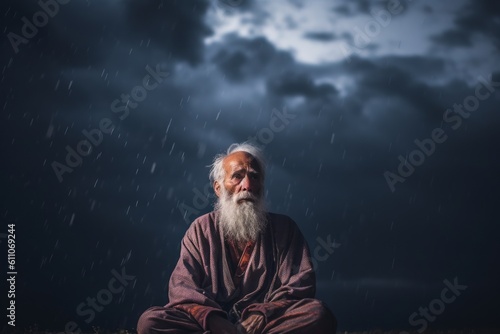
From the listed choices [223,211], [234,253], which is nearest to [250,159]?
[223,211]

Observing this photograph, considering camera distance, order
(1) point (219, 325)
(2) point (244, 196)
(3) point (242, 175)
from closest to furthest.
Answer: (1) point (219, 325) → (2) point (244, 196) → (3) point (242, 175)

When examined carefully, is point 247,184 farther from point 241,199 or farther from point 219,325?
point 219,325

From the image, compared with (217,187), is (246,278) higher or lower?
lower

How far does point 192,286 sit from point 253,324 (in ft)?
3.07

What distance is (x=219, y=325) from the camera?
5934mm

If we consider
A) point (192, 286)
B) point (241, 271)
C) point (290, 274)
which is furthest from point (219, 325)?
point (290, 274)

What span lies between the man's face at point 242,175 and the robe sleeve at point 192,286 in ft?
2.51

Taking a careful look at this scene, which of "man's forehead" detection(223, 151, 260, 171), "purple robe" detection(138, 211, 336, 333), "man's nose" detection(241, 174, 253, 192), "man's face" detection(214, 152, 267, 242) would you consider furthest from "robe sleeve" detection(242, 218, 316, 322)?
"man's forehead" detection(223, 151, 260, 171)

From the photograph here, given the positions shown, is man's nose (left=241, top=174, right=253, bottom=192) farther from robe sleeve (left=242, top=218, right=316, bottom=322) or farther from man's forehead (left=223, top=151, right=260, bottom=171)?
robe sleeve (left=242, top=218, right=316, bottom=322)

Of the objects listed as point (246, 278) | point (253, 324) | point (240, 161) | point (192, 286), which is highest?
point (240, 161)

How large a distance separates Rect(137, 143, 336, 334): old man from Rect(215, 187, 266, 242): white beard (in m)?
0.01

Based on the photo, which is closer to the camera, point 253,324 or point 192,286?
point 253,324

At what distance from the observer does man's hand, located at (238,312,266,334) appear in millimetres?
5941

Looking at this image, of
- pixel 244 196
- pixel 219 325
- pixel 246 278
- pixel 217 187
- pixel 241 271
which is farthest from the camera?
pixel 217 187
